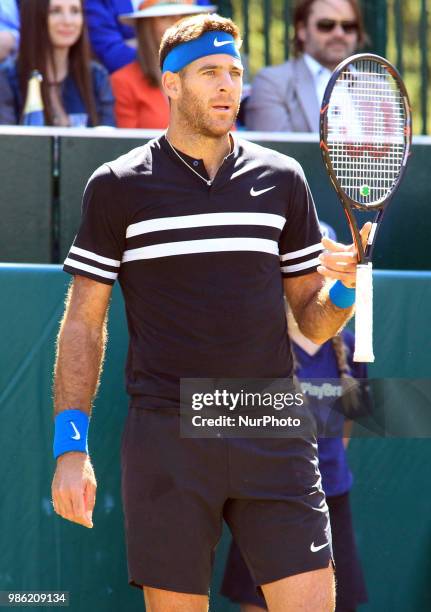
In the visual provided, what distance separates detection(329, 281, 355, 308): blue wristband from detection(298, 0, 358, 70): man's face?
123 inches

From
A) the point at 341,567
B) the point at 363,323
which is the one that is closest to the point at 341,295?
the point at 363,323

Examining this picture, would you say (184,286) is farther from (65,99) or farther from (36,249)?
(65,99)

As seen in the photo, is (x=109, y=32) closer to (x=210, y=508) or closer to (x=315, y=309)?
(x=315, y=309)

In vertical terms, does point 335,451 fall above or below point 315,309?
below

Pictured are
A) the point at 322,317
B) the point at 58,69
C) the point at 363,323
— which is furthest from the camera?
the point at 58,69

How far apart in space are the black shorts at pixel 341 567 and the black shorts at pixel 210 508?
989 millimetres

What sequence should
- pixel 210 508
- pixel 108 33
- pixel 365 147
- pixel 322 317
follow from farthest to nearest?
pixel 108 33 < pixel 365 147 < pixel 322 317 < pixel 210 508

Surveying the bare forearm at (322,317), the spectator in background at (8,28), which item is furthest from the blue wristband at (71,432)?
the spectator in background at (8,28)

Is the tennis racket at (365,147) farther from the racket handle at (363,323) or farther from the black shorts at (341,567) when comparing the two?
the black shorts at (341,567)

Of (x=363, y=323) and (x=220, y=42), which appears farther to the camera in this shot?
(x=220, y=42)

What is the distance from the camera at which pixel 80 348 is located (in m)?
3.53

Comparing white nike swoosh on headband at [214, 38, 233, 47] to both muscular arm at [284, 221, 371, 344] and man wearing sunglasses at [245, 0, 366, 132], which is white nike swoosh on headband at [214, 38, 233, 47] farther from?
man wearing sunglasses at [245, 0, 366, 132]

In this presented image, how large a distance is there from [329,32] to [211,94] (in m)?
2.94

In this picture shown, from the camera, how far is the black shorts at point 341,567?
443cm
